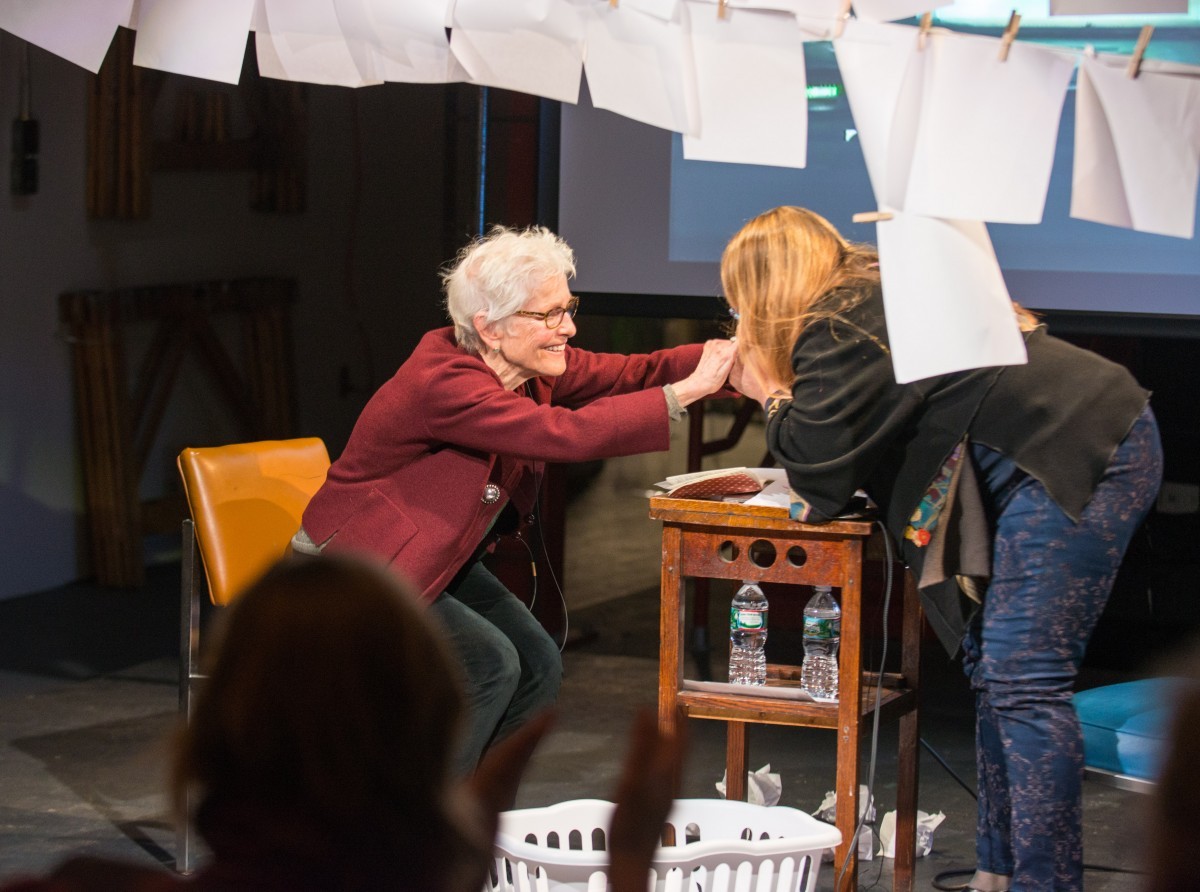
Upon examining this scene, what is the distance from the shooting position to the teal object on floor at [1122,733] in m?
2.42

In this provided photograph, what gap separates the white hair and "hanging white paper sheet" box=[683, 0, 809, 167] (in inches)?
32.8

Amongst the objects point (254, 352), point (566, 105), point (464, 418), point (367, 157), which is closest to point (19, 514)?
point (254, 352)

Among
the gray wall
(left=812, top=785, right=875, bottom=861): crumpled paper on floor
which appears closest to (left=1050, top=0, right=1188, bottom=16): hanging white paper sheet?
(left=812, top=785, right=875, bottom=861): crumpled paper on floor

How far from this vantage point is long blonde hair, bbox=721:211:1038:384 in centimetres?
227

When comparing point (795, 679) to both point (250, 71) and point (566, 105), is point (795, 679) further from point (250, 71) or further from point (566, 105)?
point (250, 71)

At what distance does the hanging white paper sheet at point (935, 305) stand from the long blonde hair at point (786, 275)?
0.45 meters

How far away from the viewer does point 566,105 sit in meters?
4.26

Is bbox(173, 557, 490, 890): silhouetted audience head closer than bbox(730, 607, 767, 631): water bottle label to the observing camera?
Yes

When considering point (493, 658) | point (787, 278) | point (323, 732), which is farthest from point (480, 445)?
point (323, 732)

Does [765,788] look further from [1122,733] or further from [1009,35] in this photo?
[1009,35]

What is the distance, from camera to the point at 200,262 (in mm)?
5348

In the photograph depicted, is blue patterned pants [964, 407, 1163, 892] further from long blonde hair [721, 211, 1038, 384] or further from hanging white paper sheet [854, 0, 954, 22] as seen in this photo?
→ hanging white paper sheet [854, 0, 954, 22]

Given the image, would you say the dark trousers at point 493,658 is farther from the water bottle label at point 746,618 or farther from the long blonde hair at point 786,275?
the long blonde hair at point 786,275

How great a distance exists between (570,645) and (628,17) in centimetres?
312
